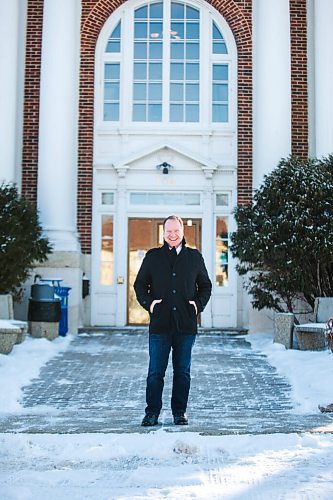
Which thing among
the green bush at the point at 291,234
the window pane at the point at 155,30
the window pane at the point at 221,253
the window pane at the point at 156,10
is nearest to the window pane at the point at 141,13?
the window pane at the point at 156,10

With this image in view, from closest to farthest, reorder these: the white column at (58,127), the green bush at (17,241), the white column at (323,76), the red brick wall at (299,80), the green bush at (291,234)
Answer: the green bush at (291,234) < the green bush at (17,241) < the white column at (58,127) < the white column at (323,76) < the red brick wall at (299,80)

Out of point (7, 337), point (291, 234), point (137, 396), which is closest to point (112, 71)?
point (291, 234)

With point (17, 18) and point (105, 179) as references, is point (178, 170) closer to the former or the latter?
point (105, 179)

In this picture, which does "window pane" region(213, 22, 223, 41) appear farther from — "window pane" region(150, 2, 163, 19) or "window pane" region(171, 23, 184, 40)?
"window pane" region(150, 2, 163, 19)

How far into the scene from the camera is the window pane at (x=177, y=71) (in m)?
16.8

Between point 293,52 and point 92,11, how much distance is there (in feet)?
15.2

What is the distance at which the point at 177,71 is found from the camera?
16812mm

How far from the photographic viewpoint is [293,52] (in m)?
16.6

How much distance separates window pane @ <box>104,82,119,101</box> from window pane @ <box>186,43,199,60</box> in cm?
175

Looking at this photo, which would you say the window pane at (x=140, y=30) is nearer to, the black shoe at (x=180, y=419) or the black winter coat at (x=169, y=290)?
the black winter coat at (x=169, y=290)

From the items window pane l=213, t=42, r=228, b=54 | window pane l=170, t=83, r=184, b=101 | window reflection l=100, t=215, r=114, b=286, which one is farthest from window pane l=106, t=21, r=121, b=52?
window reflection l=100, t=215, r=114, b=286

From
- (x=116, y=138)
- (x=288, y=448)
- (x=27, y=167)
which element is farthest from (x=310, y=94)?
(x=288, y=448)

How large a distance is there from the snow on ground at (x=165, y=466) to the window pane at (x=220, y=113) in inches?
467

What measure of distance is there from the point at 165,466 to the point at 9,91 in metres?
12.6
